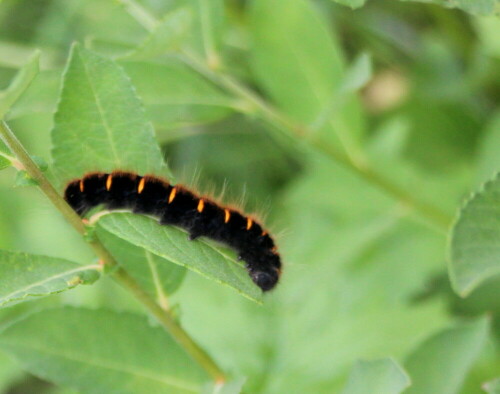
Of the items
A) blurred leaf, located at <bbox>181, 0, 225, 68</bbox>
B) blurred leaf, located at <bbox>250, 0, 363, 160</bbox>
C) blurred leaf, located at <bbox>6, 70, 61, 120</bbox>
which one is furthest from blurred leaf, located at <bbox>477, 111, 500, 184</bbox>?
blurred leaf, located at <bbox>6, 70, 61, 120</bbox>

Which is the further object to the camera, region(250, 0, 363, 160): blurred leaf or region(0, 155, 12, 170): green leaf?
region(250, 0, 363, 160): blurred leaf

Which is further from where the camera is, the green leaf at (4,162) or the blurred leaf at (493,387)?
the blurred leaf at (493,387)

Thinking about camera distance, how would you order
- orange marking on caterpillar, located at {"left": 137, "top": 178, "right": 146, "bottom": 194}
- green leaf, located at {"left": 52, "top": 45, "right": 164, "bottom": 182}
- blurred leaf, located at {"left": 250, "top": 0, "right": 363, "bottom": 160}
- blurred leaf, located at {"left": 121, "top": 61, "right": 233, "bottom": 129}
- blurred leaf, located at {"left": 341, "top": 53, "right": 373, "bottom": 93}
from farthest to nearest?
blurred leaf, located at {"left": 250, "top": 0, "right": 363, "bottom": 160} < blurred leaf, located at {"left": 121, "top": 61, "right": 233, "bottom": 129} < blurred leaf, located at {"left": 341, "top": 53, "right": 373, "bottom": 93} < orange marking on caterpillar, located at {"left": 137, "top": 178, "right": 146, "bottom": 194} < green leaf, located at {"left": 52, "top": 45, "right": 164, "bottom": 182}

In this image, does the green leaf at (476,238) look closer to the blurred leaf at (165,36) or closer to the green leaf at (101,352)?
the green leaf at (101,352)

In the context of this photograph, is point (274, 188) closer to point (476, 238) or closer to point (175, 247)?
point (476, 238)

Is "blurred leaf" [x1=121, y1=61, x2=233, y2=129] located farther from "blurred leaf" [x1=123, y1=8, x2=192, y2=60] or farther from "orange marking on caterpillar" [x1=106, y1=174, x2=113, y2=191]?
"orange marking on caterpillar" [x1=106, y1=174, x2=113, y2=191]

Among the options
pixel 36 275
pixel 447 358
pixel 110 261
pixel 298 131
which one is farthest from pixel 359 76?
pixel 36 275

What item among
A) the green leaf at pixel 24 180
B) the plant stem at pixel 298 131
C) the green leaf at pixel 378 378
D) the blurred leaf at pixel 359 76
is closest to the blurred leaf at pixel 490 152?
the plant stem at pixel 298 131

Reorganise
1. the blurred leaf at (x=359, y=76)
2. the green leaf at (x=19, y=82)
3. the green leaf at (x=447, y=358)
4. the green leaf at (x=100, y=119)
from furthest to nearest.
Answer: the blurred leaf at (x=359, y=76) < the green leaf at (x=447, y=358) < the green leaf at (x=100, y=119) < the green leaf at (x=19, y=82)

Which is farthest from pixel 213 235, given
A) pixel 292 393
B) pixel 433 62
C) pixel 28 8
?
pixel 28 8
